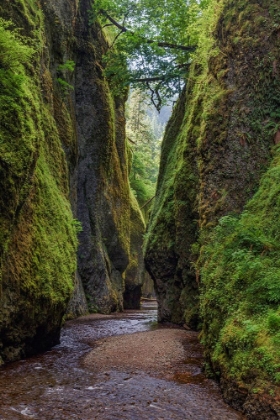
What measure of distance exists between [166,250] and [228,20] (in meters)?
10.9

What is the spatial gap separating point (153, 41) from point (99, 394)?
20.0m

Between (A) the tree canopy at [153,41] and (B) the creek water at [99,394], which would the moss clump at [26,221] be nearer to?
(B) the creek water at [99,394]

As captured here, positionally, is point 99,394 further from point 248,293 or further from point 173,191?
point 173,191

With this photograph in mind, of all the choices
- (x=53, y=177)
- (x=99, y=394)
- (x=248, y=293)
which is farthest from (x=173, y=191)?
(x=99, y=394)

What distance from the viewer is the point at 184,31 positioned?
2225 cm

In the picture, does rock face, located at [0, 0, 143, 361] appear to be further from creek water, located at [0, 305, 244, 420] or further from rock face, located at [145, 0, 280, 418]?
rock face, located at [145, 0, 280, 418]

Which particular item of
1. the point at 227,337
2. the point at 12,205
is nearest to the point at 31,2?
the point at 12,205

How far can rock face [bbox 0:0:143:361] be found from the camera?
978cm

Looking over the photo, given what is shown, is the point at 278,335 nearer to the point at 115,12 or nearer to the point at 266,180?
the point at 266,180

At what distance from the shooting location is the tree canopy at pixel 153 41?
73.7 ft

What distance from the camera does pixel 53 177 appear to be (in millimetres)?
15273

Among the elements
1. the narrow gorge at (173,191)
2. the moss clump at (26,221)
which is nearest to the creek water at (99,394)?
the narrow gorge at (173,191)

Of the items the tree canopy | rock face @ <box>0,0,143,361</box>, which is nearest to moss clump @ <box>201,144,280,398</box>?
rock face @ <box>0,0,143,361</box>

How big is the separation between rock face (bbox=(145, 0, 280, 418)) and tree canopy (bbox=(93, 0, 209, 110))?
200 cm
